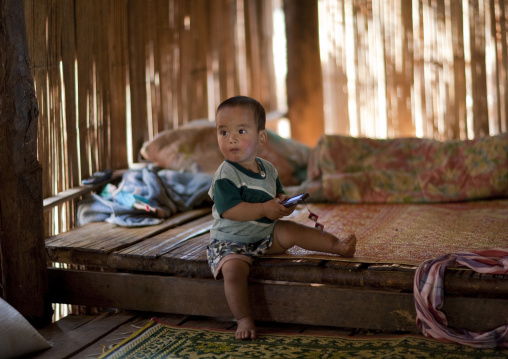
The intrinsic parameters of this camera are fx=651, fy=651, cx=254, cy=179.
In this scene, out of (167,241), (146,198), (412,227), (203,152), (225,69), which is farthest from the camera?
(225,69)

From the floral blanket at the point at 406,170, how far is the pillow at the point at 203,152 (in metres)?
0.20

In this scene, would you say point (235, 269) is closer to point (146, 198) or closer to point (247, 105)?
point (247, 105)

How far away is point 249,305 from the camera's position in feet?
8.33

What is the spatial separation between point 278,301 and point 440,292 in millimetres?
653

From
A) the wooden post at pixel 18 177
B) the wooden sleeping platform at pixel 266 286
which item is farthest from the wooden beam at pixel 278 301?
the wooden post at pixel 18 177

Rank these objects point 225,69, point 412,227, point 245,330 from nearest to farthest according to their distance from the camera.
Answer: point 245,330 → point 412,227 → point 225,69

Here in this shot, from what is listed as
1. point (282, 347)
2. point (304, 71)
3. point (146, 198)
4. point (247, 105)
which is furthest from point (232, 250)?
point (304, 71)

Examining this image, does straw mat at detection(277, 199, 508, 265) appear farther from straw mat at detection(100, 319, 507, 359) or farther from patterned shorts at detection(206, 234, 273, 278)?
straw mat at detection(100, 319, 507, 359)

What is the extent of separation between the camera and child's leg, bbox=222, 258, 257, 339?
2441 millimetres

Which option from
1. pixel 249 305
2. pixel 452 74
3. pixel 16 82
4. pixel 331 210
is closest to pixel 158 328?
pixel 249 305

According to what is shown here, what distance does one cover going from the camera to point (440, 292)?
2324 millimetres

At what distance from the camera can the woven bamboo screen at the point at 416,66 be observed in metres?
5.57

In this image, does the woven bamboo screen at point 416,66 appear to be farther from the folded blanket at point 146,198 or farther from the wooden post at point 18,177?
the wooden post at point 18,177

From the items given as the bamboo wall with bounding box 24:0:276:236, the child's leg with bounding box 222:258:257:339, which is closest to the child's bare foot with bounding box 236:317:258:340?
the child's leg with bounding box 222:258:257:339
